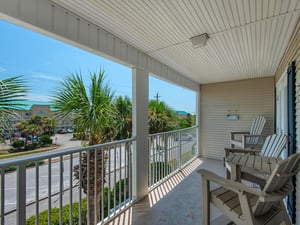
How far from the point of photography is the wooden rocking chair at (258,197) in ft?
4.38

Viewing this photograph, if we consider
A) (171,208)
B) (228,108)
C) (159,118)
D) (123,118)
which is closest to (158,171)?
(171,208)

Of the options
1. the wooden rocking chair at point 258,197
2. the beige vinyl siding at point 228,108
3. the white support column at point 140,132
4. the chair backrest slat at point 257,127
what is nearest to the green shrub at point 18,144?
the white support column at point 140,132

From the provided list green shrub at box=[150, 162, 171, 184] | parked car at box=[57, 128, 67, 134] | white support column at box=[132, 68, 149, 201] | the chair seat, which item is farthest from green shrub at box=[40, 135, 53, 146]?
green shrub at box=[150, 162, 171, 184]

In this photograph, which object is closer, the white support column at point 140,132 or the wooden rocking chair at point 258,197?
the wooden rocking chair at point 258,197

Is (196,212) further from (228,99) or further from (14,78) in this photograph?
(228,99)

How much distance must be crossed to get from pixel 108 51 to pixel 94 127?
1108 mm

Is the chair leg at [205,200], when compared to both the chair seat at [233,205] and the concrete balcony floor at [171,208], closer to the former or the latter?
the chair seat at [233,205]

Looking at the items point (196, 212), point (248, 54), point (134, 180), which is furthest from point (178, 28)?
point (196, 212)

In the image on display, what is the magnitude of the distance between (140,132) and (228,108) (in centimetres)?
374

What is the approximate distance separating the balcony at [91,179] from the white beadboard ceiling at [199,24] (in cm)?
152

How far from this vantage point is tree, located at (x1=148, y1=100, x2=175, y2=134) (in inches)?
192

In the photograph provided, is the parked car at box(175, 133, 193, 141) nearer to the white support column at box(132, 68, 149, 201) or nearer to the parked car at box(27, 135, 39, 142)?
the white support column at box(132, 68, 149, 201)

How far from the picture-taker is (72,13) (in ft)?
6.29

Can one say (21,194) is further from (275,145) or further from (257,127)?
(257,127)
